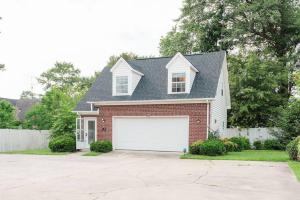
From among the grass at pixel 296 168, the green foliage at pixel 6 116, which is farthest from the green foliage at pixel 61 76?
the grass at pixel 296 168

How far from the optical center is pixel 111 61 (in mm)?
48000

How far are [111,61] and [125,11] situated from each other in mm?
27221

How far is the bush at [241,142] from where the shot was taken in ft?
81.3

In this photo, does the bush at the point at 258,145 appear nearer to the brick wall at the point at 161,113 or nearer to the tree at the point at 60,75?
the brick wall at the point at 161,113

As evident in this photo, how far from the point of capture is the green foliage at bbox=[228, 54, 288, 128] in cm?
2795

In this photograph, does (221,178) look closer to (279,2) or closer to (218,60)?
(218,60)

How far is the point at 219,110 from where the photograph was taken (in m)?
24.6

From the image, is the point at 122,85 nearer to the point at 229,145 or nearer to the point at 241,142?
the point at 229,145

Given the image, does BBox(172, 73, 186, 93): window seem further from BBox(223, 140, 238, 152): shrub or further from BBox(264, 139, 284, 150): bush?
BBox(264, 139, 284, 150): bush

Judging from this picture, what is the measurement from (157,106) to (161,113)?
0.53 metres

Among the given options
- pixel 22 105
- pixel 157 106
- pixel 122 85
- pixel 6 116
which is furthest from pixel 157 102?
pixel 22 105

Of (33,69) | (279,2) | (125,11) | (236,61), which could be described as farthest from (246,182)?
(33,69)

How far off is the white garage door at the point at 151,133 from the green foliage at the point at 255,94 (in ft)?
26.3

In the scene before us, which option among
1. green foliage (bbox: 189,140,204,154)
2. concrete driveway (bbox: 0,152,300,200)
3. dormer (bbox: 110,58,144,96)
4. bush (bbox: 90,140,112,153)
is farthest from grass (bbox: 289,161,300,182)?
dormer (bbox: 110,58,144,96)
